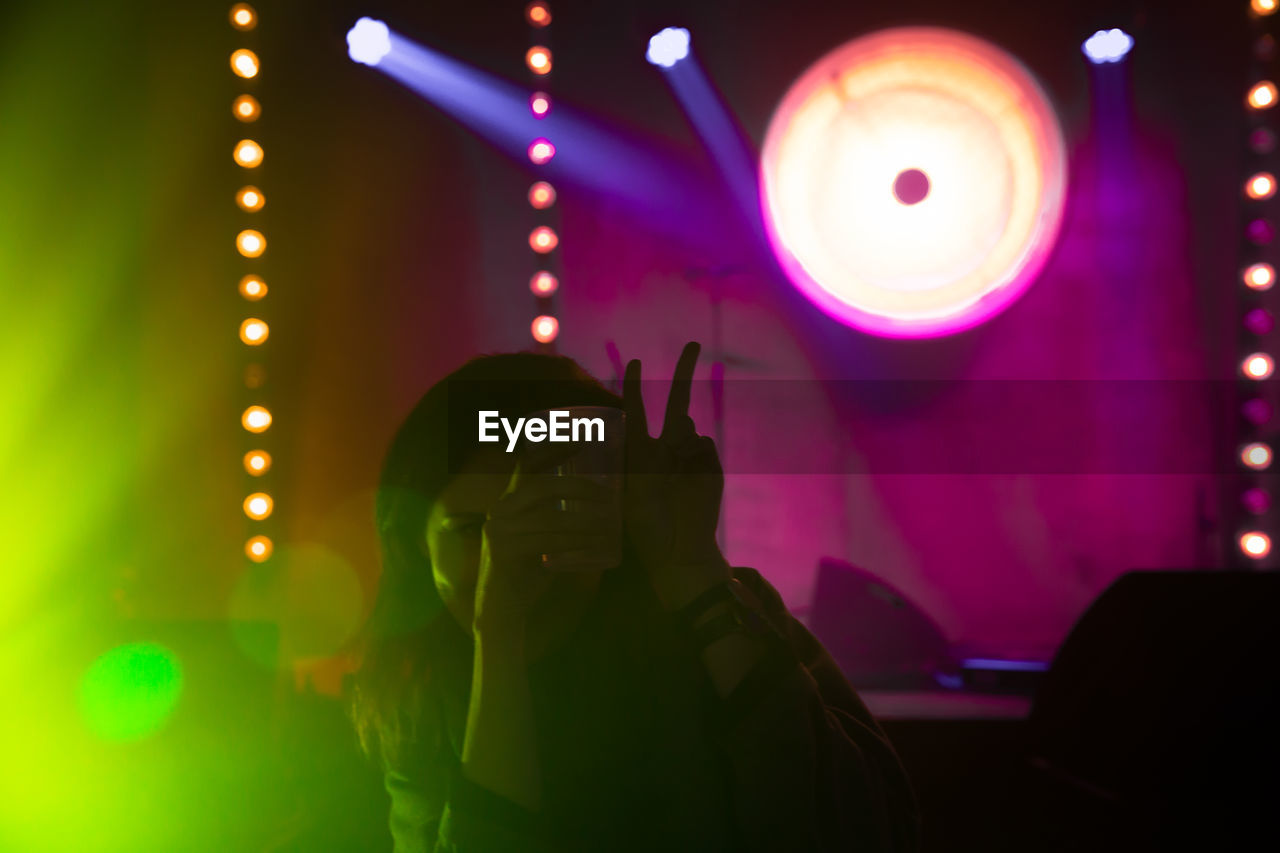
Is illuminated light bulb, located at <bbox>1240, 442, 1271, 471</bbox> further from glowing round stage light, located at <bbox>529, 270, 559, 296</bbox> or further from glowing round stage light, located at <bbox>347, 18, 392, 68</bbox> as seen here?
glowing round stage light, located at <bbox>347, 18, 392, 68</bbox>

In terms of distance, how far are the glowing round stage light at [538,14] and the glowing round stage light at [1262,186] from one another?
2067 mm

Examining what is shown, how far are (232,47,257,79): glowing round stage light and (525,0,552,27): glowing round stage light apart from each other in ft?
2.67

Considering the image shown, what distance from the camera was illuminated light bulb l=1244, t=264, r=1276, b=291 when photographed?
2.07 m

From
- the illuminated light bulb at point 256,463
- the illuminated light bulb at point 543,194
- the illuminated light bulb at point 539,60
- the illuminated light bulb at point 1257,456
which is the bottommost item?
the illuminated light bulb at point 1257,456

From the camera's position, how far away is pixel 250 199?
2.15m

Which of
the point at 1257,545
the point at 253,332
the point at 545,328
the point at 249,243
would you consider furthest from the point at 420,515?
the point at 1257,545

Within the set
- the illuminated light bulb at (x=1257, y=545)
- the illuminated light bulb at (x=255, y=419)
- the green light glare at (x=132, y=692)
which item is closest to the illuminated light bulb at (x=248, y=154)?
the illuminated light bulb at (x=255, y=419)

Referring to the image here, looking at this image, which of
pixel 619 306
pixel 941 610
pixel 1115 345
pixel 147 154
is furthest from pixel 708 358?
pixel 147 154

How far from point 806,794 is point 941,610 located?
1.53 meters

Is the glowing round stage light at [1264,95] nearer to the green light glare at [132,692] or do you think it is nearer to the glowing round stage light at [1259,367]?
the glowing round stage light at [1259,367]

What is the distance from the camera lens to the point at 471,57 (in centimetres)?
221

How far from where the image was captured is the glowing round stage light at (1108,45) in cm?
210

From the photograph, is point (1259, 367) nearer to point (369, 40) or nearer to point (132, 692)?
point (369, 40)

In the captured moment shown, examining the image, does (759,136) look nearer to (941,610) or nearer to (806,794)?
(941,610)
